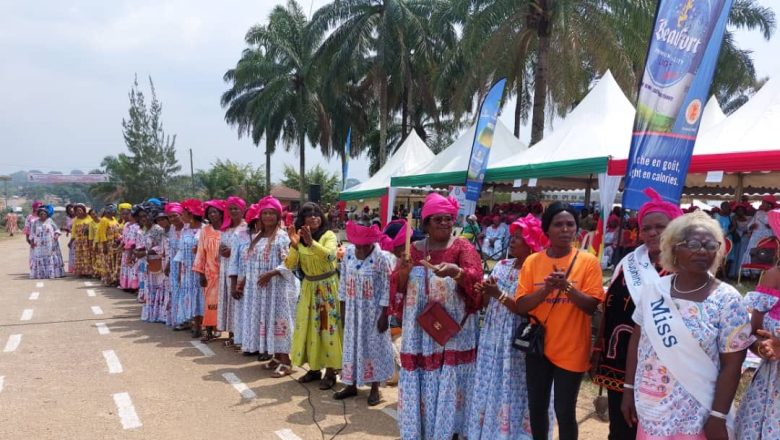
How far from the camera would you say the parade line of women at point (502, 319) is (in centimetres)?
220

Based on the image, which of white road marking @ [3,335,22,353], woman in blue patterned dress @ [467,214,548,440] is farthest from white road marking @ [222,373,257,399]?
white road marking @ [3,335,22,353]

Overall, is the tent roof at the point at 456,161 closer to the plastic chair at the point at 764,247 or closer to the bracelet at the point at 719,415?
the plastic chair at the point at 764,247

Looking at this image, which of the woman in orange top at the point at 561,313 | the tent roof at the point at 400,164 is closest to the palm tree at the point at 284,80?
the tent roof at the point at 400,164

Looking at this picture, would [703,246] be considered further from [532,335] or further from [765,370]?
[532,335]

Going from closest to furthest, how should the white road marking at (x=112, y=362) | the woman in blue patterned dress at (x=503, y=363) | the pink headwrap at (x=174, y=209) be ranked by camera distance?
the woman in blue patterned dress at (x=503, y=363), the white road marking at (x=112, y=362), the pink headwrap at (x=174, y=209)

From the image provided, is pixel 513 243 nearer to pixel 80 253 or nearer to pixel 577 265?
pixel 577 265

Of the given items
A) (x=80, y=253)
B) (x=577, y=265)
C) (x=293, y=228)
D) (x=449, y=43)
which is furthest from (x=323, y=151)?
(x=577, y=265)

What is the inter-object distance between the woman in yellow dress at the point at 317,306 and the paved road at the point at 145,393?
31 cm

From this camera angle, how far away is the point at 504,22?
1625 cm

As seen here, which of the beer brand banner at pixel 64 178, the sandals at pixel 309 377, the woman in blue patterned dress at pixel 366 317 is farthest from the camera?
the beer brand banner at pixel 64 178

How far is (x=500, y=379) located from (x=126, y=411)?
10.4 feet

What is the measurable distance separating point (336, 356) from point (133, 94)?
41106mm

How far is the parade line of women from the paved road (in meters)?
0.32

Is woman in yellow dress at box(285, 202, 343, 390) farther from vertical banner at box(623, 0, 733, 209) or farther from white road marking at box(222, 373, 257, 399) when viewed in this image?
vertical banner at box(623, 0, 733, 209)
